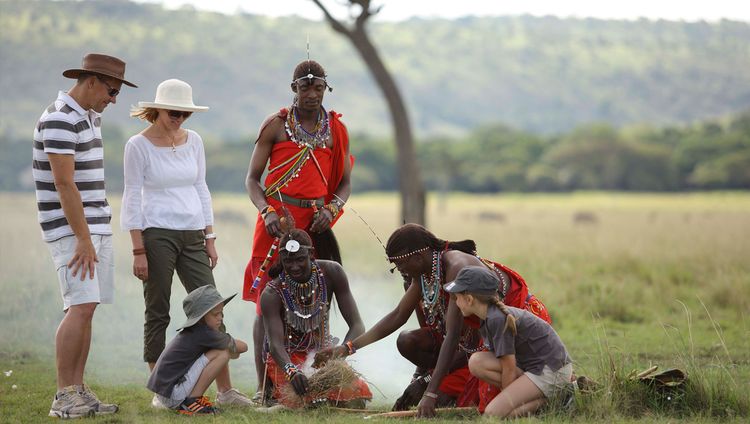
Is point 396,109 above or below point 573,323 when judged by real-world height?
above

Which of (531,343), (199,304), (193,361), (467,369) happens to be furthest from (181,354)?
(531,343)

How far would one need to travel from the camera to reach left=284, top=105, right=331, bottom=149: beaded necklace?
290 inches

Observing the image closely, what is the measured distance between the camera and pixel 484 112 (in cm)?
17312

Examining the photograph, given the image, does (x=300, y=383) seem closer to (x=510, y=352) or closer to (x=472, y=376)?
(x=472, y=376)

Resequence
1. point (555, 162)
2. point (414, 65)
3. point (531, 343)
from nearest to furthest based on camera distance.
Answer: point (531, 343) → point (555, 162) → point (414, 65)

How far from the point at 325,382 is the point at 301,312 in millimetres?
583

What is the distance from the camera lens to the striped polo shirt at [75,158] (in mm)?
6410

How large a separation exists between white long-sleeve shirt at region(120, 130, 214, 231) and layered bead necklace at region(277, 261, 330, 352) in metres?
0.84

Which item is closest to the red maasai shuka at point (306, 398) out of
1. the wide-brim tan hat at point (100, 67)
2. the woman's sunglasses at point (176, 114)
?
the woman's sunglasses at point (176, 114)

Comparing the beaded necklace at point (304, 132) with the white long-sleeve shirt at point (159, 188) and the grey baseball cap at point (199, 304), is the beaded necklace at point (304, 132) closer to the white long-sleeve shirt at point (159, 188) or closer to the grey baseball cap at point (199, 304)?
the white long-sleeve shirt at point (159, 188)

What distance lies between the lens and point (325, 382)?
259 inches

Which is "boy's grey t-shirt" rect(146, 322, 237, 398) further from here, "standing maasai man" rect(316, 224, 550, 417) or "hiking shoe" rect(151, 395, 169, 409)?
"standing maasai man" rect(316, 224, 550, 417)

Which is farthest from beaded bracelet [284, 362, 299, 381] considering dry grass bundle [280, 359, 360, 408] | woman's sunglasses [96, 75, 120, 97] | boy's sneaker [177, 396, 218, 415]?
woman's sunglasses [96, 75, 120, 97]

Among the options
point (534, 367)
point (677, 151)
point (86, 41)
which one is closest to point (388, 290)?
point (534, 367)
